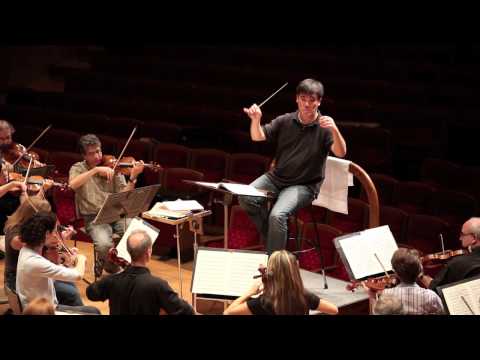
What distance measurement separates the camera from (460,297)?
12.2 ft

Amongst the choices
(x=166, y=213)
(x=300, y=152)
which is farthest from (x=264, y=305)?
(x=166, y=213)

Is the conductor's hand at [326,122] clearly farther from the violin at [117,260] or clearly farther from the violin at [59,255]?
the violin at [59,255]

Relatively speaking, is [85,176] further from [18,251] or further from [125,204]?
[18,251]

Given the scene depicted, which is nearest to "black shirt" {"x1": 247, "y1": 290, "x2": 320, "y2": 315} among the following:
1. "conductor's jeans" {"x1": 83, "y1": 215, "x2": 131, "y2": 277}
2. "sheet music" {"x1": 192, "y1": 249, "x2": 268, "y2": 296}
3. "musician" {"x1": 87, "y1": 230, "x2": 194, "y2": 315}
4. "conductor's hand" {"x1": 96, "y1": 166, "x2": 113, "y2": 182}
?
"musician" {"x1": 87, "y1": 230, "x2": 194, "y2": 315}

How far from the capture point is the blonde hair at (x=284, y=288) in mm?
3447

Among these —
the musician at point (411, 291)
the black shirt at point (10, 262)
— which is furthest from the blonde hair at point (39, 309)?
the musician at point (411, 291)

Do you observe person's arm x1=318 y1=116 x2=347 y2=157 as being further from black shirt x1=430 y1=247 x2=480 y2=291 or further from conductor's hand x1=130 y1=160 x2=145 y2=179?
conductor's hand x1=130 y1=160 x2=145 y2=179

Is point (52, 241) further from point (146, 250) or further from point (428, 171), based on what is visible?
point (428, 171)

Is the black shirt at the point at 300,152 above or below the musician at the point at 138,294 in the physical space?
above

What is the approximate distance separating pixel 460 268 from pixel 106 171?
2616 mm

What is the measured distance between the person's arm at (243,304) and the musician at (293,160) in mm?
688

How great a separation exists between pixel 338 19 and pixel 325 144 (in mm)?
1783

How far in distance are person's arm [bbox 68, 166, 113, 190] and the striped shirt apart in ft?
8.26

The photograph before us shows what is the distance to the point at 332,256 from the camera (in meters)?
5.28
